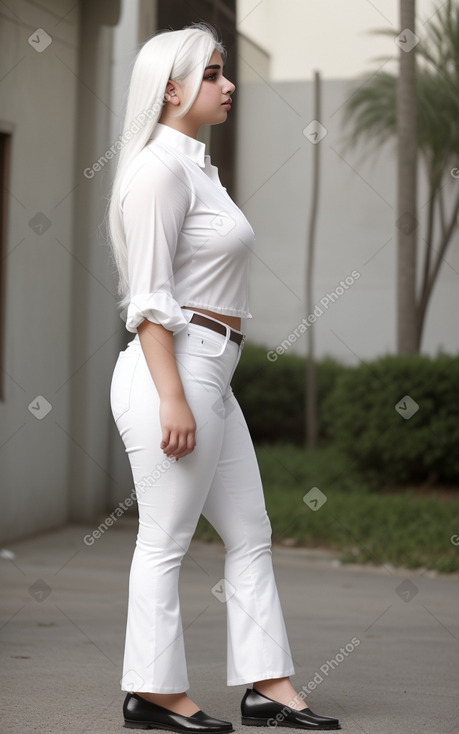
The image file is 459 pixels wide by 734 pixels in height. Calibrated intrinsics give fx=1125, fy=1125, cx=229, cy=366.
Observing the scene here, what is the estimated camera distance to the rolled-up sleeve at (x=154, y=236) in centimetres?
267

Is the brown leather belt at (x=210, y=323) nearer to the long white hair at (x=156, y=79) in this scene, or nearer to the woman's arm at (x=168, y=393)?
the woman's arm at (x=168, y=393)

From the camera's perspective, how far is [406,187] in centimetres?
728

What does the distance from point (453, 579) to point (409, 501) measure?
1126 mm

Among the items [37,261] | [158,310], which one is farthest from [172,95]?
[37,261]

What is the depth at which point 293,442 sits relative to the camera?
7738 mm

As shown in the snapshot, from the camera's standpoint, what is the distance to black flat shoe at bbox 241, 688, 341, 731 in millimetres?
2854

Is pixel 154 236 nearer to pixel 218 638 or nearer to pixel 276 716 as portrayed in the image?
pixel 276 716

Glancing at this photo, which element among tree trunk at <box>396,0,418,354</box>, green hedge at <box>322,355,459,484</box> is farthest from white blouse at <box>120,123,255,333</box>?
tree trunk at <box>396,0,418,354</box>

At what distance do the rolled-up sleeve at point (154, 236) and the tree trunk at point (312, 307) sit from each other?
4862mm

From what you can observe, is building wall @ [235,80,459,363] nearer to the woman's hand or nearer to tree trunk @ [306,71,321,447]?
tree trunk @ [306,71,321,447]

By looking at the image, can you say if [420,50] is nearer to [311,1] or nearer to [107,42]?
[311,1]

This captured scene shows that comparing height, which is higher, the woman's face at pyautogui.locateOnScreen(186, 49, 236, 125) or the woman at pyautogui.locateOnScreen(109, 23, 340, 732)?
the woman's face at pyautogui.locateOnScreen(186, 49, 236, 125)

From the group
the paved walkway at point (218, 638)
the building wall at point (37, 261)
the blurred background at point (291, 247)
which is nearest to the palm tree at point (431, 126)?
the blurred background at point (291, 247)

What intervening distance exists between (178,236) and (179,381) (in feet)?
1.18
